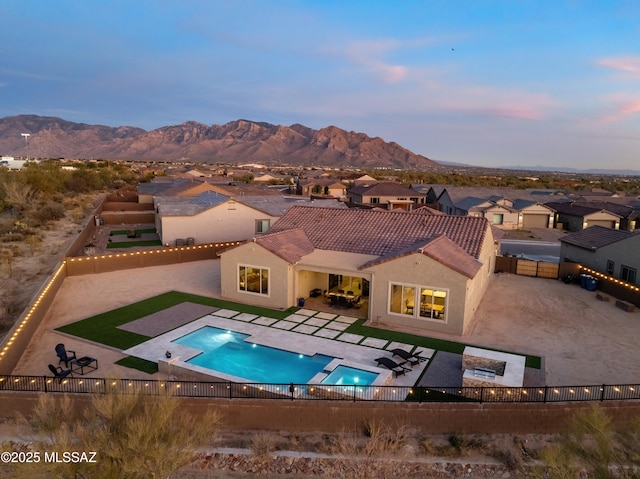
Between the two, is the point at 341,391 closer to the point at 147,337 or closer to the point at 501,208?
the point at 147,337

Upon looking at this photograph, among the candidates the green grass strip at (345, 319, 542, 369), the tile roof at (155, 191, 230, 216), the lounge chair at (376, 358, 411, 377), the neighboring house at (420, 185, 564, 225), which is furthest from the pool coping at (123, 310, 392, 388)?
the neighboring house at (420, 185, 564, 225)

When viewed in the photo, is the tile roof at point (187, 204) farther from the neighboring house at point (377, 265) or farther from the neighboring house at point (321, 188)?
the neighboring house at point (321, 188)

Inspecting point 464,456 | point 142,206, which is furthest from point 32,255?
point 464,456

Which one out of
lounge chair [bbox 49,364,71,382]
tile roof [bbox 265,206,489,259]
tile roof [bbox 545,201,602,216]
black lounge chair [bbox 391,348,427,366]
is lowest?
black lounge chair [bbox 391,348,427,366]

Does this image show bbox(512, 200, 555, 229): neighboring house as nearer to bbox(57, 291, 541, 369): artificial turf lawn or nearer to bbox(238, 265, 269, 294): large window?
bbox(57, 291, 541, 369): artificial turf lawn

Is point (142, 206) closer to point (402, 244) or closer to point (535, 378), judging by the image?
point (402, 244)

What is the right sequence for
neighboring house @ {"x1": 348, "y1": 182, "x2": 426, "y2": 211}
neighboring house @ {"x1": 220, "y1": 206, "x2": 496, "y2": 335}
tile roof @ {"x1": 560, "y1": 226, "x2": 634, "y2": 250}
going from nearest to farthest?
neighboring house @ {"x1": 220, "y1": 206, "x2": 496, "y2": 335}
tile roof @ {"x1": 560, "y1": 226, "x2": 634, "y2": 250}
neighboring house @ {"x1": 348, "y1": 182, "x2": 426, "y2": 211}
